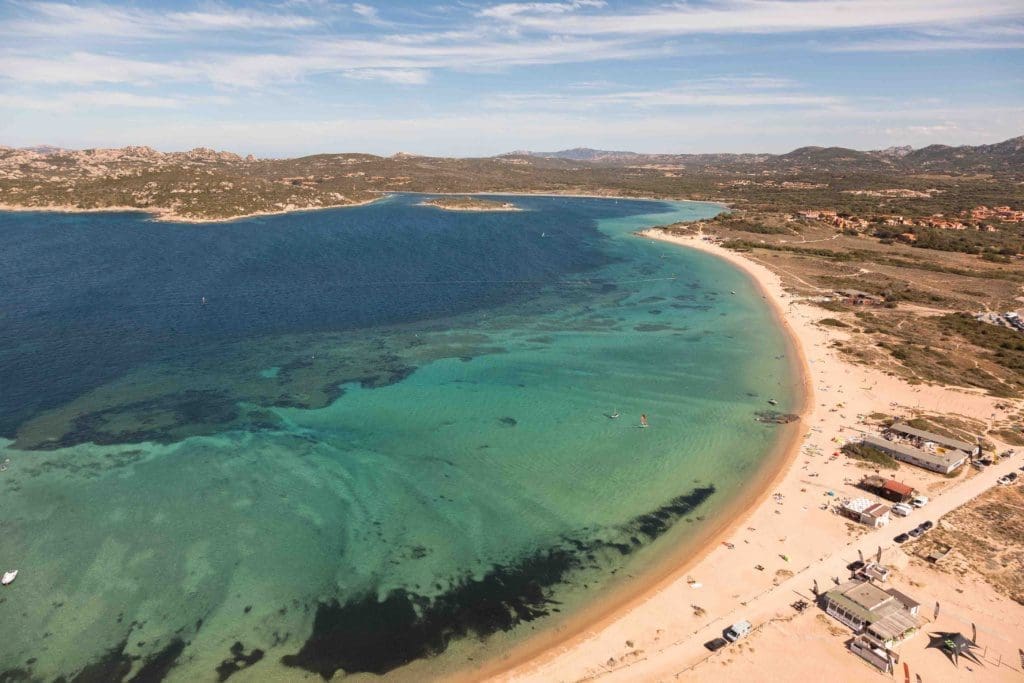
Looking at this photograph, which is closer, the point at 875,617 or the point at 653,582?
the point at 875,617

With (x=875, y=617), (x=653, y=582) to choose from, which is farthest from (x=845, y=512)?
(x=653, y=582)

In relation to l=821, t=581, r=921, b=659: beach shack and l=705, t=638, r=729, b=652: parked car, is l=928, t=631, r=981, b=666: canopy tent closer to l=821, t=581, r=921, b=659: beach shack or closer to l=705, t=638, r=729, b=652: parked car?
l=821, t=581, r=921, b=659: beach shack

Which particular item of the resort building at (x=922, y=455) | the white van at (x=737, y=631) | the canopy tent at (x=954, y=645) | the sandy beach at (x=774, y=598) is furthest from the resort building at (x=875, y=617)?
the resort building at (x=922, y=455)

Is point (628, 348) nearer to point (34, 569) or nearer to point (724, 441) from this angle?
point (724, 441)

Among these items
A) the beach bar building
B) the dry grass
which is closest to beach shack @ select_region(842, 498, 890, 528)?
the dry grass

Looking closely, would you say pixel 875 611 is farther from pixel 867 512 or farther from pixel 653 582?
pixel 653 582

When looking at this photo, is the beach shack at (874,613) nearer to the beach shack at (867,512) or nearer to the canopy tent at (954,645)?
the canopy tent at (954,645)
